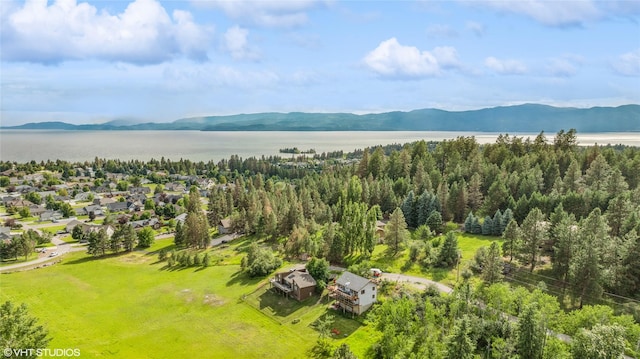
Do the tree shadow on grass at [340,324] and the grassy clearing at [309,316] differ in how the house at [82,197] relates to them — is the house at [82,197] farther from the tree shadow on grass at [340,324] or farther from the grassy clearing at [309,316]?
the tree shadow on grass at [340,324]

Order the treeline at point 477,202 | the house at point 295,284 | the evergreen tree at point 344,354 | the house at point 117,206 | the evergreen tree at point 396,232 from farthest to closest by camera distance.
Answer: the house at point 117,206
the evergreen tree at point 396,232
the treeline at point 477,202
the house at point 295,284
the evergreen tree at point 344,354

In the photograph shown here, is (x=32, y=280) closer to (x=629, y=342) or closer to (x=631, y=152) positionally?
(x=629, y=342)

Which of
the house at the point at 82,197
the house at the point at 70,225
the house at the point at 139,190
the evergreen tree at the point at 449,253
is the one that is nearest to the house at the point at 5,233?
the house at the point at 70,225

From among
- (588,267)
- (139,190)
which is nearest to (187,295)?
(588,267)

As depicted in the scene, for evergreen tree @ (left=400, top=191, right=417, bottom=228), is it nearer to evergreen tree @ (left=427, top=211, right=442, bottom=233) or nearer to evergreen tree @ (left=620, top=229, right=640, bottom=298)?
evergreen tree @ (left=427, top=211, right=442, bottom=233)

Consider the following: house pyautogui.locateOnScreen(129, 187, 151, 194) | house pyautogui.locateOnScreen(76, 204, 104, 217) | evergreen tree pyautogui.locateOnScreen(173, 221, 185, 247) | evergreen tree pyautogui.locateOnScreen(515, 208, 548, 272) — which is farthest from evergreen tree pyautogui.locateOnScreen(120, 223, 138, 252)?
house pyautogui.locateOnScreen(129, 187, 151, 194)
